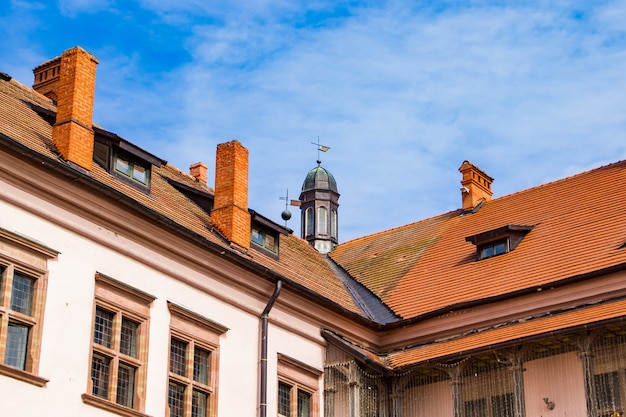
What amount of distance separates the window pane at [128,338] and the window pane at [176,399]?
111 centimetres

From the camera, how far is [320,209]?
33938 mm

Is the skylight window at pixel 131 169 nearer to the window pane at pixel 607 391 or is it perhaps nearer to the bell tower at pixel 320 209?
the window pane at pixel 607 391

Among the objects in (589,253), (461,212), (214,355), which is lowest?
Answer: (214,355)

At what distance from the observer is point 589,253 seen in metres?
24.5

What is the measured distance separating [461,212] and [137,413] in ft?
45.1

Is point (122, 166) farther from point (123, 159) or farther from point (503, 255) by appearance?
point (503, 255)

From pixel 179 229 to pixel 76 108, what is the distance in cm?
287

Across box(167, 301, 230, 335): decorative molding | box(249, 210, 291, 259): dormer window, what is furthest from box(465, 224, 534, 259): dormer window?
box(167, 301, 230, 335): decorative molding

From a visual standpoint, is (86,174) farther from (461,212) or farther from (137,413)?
(461,212)

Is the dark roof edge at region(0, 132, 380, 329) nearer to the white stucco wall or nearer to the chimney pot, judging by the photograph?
the chimney pot

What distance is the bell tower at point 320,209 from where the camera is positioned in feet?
108

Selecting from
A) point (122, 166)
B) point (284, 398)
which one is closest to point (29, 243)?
point (122, 166)

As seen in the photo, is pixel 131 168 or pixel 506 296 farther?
pixel 506 296

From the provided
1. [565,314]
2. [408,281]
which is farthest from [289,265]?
[565,314]
